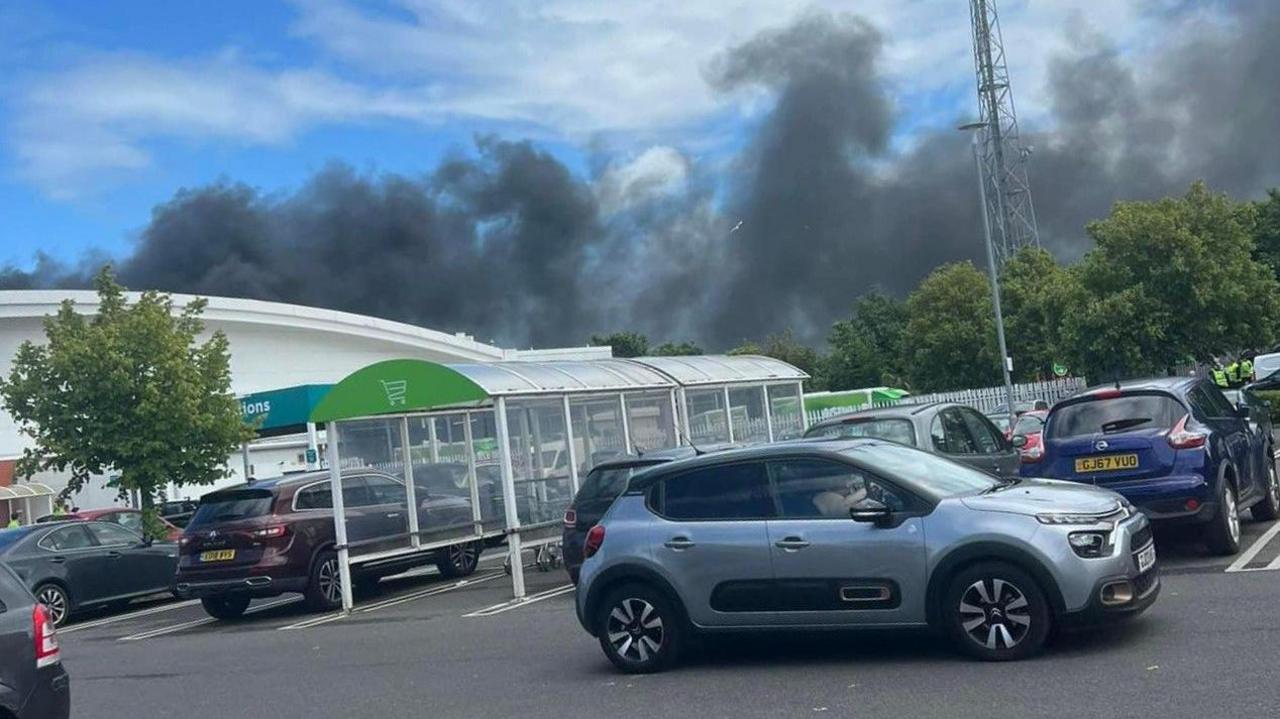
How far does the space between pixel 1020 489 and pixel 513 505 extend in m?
8.01

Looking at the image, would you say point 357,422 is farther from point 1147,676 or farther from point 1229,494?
point 1147,676

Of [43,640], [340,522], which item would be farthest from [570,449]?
[43,640]

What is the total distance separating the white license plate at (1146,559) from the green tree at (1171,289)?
996 inches

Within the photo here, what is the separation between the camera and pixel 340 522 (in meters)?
17.0

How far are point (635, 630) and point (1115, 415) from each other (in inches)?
209

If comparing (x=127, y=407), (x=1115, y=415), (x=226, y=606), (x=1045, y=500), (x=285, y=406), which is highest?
(x=285, y=406)

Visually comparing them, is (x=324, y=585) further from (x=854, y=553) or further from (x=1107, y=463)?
(x=854, y=553)

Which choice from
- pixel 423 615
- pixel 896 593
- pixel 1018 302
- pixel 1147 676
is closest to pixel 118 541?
pixel 423 615

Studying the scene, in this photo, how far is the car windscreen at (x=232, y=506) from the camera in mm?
17047

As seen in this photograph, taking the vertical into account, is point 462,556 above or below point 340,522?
below

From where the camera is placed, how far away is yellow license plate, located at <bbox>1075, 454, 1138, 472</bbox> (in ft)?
39.7

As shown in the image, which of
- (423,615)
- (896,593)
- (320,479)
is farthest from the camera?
(320,479)

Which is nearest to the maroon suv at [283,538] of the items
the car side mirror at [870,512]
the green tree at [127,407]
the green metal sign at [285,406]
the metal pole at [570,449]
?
the metal pole at [570,449]

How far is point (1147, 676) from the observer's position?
7.89 metres
